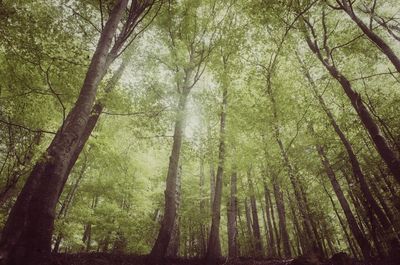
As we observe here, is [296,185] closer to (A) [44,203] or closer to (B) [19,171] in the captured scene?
(A) [44,203]

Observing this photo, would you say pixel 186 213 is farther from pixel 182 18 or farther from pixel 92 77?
pixel 92 77

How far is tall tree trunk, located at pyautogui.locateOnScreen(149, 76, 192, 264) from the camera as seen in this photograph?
22.7 ft

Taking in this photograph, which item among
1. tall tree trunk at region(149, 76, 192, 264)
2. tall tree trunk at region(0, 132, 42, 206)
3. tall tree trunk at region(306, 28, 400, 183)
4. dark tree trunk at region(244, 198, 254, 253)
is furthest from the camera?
dark tree trunk at region(244, 198, 254, 253)

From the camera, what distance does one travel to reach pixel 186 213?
16188 mm

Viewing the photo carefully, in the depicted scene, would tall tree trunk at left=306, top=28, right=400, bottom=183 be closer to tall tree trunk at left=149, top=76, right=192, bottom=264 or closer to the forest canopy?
the forest canopy

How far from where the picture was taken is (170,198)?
753 centimetres

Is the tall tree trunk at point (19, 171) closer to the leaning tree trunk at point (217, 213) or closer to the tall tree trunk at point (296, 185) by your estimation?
the leaning tree trunk at point (217, 213)

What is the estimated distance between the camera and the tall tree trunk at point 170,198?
6905mm

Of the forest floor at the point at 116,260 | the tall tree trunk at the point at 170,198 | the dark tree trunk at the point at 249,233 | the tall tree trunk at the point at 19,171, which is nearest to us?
the forest floor at the point at 116,260

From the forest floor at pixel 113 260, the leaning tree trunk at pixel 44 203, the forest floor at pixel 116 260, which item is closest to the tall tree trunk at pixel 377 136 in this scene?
the forest floor at pixel 116 260

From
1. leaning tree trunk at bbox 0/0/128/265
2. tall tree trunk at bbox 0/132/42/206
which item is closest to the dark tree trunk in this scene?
tall tree trunk at bbox 0/132/42/206

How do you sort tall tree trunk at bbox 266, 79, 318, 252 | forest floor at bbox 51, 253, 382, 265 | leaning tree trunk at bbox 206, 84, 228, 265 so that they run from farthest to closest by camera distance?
1. leaning tree trunk at bbox 206, 84, 228, 265
2. tall tree trunk at bbox 266, 79, 318, 252
3. forest floor at bbox 51, 253, 382, 265

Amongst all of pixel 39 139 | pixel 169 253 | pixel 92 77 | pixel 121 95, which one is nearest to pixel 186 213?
pixel 169 253

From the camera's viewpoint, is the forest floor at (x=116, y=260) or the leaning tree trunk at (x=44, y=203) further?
the forest floor at (x=116, y=260)
